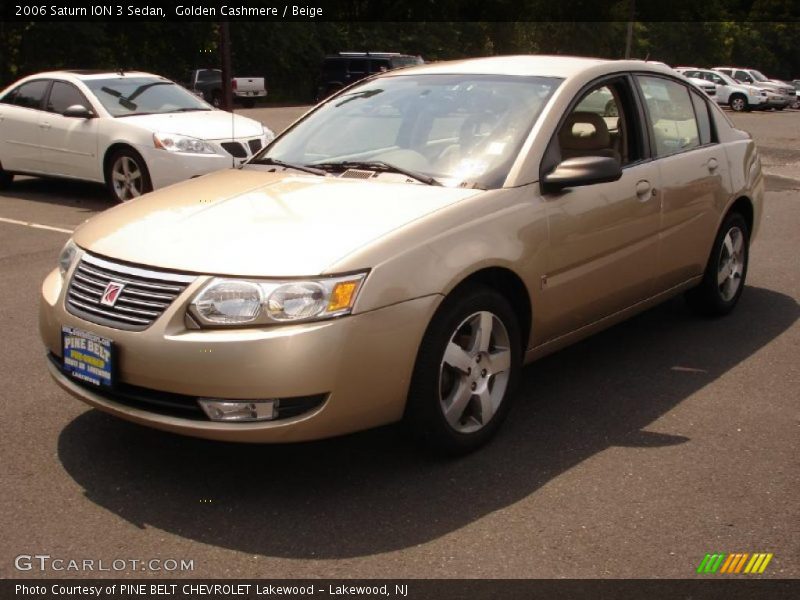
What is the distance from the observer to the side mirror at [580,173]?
174 inches

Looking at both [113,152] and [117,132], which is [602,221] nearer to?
[117,132]

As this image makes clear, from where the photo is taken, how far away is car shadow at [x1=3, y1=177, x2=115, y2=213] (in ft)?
38.0

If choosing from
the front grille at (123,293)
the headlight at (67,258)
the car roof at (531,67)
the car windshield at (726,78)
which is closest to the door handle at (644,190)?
the car roof at (531,67)

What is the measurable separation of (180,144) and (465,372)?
7351mm

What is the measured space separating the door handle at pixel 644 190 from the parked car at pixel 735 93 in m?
38.4

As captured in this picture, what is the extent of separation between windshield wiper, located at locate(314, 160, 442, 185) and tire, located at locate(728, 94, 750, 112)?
40660 millimetres

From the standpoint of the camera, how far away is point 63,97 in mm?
11711

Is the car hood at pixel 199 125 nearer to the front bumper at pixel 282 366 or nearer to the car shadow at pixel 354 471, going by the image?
the car shadow at pixel 354 471

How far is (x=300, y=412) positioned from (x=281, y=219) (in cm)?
82

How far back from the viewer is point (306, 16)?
4875 centimetres

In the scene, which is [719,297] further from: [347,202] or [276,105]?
[276,105]

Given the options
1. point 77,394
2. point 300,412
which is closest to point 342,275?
point 300,412

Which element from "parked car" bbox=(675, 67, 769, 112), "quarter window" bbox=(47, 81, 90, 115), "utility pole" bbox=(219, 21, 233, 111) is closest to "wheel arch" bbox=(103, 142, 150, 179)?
"quarter window" bbox=(47, 81, 90, 115)

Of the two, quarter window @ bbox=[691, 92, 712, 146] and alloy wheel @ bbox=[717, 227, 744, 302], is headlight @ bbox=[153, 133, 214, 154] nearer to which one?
quarter window @ bbox=[691, 92, 712, 146]
